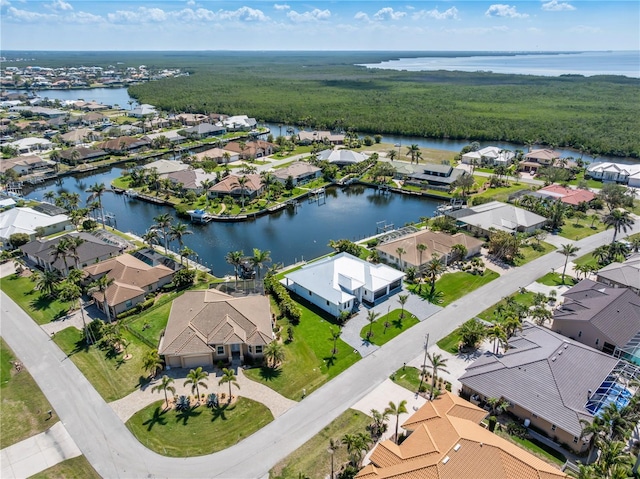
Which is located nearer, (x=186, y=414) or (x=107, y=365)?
(x=186, y=414)

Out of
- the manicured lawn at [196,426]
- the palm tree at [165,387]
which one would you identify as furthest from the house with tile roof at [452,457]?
the palm tree at [165,387]

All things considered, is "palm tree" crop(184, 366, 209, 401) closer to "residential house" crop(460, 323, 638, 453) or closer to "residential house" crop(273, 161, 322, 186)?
"residential house" crop(460, 323, 638, 453)

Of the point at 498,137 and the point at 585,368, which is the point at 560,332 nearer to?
the point at 585,368

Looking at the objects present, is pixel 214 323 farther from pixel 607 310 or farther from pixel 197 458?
pixel 607 310

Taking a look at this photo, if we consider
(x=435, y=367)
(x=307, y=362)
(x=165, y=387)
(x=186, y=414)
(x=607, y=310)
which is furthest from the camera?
(x=607, y=310)

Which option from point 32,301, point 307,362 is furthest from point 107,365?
point 307,362

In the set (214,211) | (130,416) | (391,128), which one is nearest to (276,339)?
(130,416)

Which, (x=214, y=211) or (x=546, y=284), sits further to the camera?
(x=214, y=211)

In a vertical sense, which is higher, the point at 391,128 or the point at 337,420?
the point at 391,128
